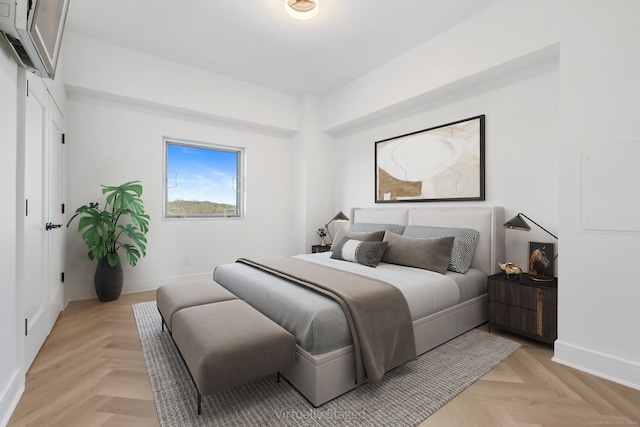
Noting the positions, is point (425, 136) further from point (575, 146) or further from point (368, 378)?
point (368, 378)

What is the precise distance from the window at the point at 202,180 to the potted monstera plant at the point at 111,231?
2.08 feet

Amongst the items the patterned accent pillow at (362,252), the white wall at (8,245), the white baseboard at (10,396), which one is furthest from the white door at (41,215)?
the patterned accent pillow at (362,252)

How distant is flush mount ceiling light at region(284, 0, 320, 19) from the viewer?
8.50ft

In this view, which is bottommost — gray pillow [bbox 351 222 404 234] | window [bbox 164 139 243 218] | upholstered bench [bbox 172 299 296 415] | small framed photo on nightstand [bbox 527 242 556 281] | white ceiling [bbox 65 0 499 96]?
upholstered bench [bbox 172 299 296 415]

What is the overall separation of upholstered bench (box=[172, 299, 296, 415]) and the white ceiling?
276 centimetres

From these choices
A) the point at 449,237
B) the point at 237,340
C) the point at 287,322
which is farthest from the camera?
the point at 449,237

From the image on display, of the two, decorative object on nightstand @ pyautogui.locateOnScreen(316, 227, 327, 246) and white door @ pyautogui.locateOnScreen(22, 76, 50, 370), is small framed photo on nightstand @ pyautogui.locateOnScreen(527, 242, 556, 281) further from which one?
white door @ pyautogui.locateOnScreen(22, 76, 50, 370)

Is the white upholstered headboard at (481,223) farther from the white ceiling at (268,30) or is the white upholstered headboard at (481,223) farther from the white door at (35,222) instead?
the white door at (35,222)

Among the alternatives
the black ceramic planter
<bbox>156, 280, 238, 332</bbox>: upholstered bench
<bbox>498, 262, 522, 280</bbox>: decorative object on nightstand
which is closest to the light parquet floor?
<bbox>156, 280, 238, 332</bbox>: upholstered bench

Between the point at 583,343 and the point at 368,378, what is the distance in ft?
5.23

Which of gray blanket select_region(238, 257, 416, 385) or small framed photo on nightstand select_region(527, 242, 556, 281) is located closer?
Answer: gray blanket select_region(238, 257, 416, 385)

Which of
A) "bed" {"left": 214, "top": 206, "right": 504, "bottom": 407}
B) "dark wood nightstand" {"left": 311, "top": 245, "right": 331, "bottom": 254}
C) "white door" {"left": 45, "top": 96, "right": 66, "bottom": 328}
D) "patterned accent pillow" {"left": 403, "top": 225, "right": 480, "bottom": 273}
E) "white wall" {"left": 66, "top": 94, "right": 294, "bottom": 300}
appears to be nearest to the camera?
"bed" {"left": 214, "top": 206, "right": 504, "bottom": 407}

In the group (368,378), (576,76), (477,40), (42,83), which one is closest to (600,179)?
(576,76)

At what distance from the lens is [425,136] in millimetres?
3725
